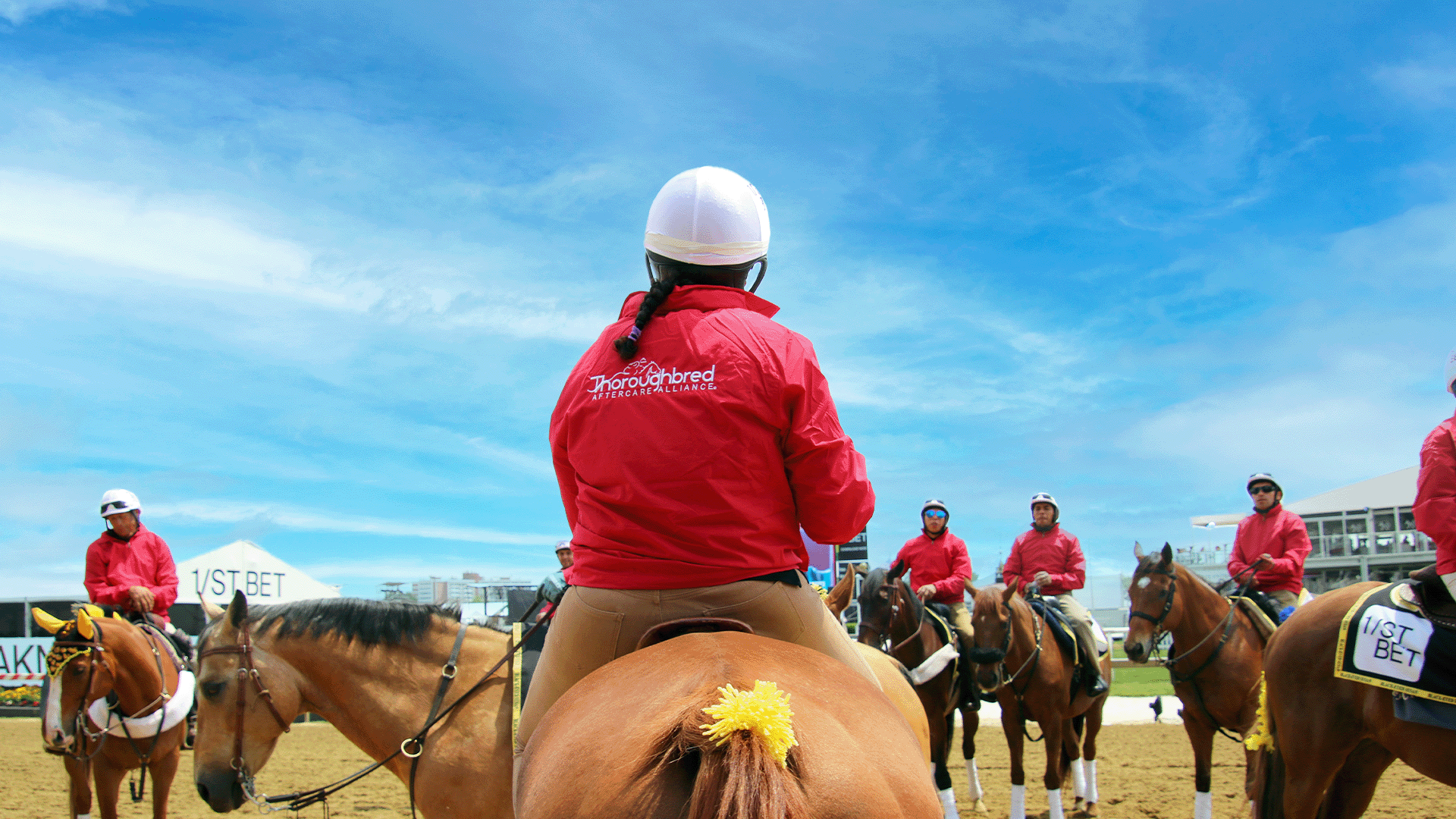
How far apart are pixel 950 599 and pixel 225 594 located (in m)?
16.9

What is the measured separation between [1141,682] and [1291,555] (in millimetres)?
14258

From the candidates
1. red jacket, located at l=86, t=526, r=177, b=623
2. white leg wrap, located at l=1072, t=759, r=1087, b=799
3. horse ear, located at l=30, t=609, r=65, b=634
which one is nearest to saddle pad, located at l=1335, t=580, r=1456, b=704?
white leg wrap, located at l=1072, t=759, r=1087, b=799

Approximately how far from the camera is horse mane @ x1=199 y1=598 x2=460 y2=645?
4.31 meters

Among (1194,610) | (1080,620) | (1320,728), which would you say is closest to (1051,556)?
(1080,620)

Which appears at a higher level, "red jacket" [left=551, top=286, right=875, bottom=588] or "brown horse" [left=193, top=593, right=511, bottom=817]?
"red jacket" [left=551, top=286, right=875, bottom=588]

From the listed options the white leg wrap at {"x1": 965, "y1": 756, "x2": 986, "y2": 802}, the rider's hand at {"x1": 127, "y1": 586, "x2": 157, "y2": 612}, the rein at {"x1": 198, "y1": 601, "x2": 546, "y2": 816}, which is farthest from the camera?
the white leg wrap at {"x1": 965, "y1": 756, "x2": 986, "y2": 802}

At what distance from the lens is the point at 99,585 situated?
7.84 metres

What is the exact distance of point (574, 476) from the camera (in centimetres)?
230

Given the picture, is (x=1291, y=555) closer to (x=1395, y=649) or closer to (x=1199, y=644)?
(x=1199, y=644)

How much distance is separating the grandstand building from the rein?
37010mm

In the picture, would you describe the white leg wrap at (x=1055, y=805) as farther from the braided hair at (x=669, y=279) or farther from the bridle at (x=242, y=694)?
the braided hair at (x=669, y=279)

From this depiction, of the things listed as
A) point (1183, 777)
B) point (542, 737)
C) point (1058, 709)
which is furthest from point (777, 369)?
point (1183, 777)

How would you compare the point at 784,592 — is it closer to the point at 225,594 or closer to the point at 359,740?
the point at 359,740

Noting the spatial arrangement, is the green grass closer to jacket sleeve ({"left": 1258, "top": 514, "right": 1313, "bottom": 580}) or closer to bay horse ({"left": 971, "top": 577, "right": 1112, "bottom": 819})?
jacket sleeve ({"left": 1258, "top": 514, "right": 1313, "bottom": 580})
